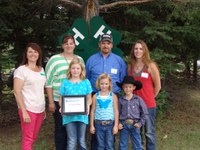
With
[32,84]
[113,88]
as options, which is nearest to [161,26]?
[113,88]

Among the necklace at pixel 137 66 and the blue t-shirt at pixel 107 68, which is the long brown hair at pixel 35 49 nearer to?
the blue t-shirt at pixel 107 68

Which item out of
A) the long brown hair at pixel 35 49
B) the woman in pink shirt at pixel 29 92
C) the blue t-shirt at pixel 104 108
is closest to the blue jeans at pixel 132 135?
the blue t-shirt at pixel 104 108

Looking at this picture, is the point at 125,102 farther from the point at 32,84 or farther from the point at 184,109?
the point at 184,109

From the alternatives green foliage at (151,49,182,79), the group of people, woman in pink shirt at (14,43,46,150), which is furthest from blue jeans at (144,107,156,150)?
green foliage at (151,49,182,79)

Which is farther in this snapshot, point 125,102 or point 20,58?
point 20,58

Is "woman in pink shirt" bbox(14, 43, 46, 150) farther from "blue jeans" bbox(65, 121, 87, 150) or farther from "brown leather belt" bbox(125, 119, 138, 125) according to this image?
"brown leather belt" bbox(125, 119, 138, 125)

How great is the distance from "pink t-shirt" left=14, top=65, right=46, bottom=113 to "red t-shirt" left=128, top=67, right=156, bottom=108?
1.30 m

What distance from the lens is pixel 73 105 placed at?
3.99 metres

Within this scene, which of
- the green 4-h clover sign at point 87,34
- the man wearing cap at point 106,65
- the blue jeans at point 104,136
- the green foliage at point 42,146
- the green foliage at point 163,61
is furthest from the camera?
the green foliage at point 163,61

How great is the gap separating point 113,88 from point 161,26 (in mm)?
2533

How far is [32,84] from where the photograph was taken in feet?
13.1

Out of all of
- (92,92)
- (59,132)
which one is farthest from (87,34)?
(59,132)

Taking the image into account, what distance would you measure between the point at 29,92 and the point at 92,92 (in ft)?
3.14

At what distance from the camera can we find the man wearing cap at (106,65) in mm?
4363
